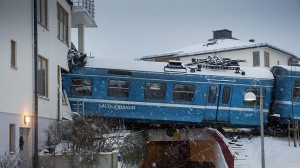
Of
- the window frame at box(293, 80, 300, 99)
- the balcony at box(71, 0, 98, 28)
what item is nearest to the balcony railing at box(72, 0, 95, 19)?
the balcony at box(71, 0, 98, 28)

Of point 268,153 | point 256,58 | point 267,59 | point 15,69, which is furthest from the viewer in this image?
point 267,59

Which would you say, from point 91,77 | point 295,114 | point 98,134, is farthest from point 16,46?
point 295,114

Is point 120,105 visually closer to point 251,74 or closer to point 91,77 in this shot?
point 91,77

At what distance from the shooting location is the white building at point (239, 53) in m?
43.9

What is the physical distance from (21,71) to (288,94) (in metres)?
16.0

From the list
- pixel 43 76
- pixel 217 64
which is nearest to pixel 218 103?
pixel 217 64

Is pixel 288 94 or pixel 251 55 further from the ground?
pixel 251 55

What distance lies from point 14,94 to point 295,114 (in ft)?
55.4

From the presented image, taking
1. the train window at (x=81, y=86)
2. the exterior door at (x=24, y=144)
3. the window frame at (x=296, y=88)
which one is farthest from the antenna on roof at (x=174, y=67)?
the exterior door at (x=24, y=144)

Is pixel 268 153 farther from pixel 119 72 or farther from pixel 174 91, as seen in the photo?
pixel 119 72

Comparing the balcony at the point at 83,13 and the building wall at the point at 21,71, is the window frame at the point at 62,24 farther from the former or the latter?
the balcony at the point at 83,13

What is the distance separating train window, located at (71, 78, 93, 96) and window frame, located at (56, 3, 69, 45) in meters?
1.90

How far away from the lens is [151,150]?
3291 cm

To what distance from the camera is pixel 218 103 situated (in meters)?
26.2
